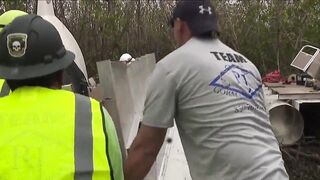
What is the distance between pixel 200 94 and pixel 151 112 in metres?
0.21

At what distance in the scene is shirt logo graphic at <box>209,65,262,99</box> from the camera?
8.60ft

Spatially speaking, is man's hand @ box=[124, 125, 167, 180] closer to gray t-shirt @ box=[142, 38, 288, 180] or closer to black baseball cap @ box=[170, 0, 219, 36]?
gray t-shirt @ box=[142, 38, 288, 180]

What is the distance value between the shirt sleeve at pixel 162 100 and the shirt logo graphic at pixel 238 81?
0.57 feet

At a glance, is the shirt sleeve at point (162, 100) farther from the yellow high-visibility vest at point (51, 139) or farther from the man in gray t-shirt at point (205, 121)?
the yellow high-visibility vest at point (51, 139)

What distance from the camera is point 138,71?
6039 mm

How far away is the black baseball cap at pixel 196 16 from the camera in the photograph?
2.69 meters

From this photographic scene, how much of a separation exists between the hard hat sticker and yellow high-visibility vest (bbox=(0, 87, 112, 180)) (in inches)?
5.5

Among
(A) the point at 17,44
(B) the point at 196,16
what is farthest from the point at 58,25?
(A) the point at 17,44

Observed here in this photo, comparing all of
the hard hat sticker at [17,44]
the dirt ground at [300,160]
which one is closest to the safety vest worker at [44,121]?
the hard hat sticker at [17,44]

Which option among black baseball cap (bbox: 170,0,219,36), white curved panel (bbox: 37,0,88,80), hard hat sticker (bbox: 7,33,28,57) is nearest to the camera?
hard hat sticker (bbox: 7,33,28,57)

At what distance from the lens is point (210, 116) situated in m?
2.58

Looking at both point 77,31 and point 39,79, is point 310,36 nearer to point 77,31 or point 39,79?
point 77,31

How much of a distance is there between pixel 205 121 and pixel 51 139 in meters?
0.87

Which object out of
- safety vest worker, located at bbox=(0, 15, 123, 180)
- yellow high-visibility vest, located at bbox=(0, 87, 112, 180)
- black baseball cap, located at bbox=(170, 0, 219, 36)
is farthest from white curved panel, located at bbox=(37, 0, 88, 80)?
yellow high-visibility vest, located at bbox=(0, 87, 112, 180)
